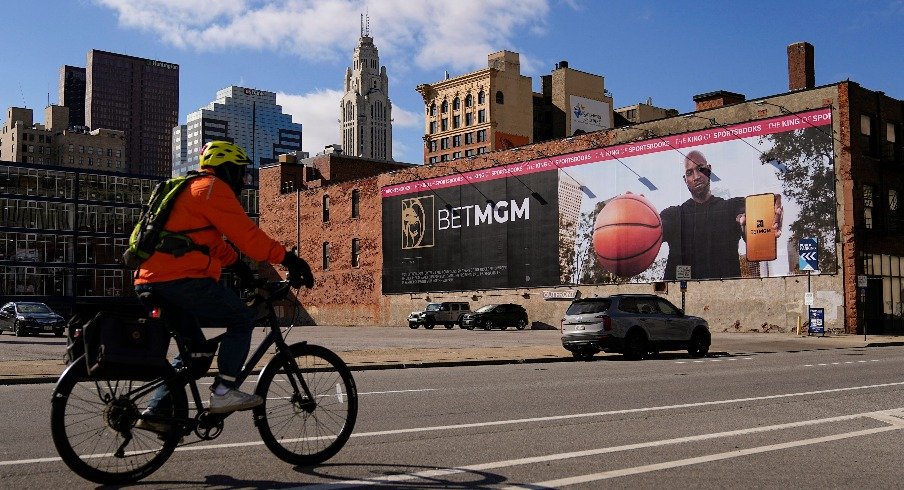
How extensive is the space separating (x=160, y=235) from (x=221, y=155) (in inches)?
25.3

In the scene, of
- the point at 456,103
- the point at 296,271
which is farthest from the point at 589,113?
the point at 296,271

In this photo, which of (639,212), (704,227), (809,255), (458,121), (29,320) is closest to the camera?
(809,255)

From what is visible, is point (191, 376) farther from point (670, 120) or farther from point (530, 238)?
point (530, 238)

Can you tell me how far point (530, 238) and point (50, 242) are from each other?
49924 mm

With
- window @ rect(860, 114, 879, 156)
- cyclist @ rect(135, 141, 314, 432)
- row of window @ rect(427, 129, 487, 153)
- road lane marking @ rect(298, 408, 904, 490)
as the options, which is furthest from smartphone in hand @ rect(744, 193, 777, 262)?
row of window @ rect(427, 129, 487, 153)

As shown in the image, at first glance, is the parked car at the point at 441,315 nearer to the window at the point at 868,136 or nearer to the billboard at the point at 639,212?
the billboard at the point at 639,212

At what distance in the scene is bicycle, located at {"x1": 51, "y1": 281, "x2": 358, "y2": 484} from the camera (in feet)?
17.3

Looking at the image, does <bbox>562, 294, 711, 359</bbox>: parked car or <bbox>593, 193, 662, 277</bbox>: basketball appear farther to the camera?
<bbox>593, 193, 662, 277</bbox>: basketball

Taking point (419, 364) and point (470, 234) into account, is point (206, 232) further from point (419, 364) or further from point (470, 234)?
point (470, 234)

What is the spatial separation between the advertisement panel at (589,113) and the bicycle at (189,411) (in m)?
123

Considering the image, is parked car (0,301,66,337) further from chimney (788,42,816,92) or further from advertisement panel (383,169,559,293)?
chimney (788,42,816,92)

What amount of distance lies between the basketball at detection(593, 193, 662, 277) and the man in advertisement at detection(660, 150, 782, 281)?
786 mm

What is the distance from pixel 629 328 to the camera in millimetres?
22219

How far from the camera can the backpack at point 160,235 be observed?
546 cm
